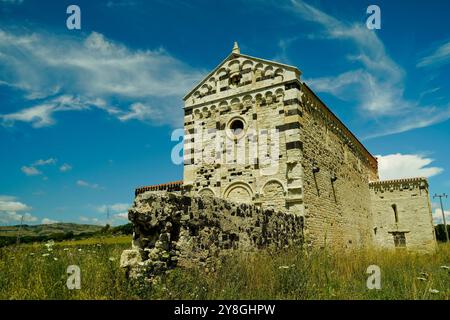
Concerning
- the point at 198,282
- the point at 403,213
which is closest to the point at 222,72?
the point at 198,282

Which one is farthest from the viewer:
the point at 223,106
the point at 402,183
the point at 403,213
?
the point at 402,183

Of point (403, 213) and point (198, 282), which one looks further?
point (403, 213)

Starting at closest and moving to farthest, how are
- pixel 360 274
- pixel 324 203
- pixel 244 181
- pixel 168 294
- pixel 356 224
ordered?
pixel 168 294 → pixel 360 274 → pixel 244 181 → pixel 324 203 → pixel 356 224

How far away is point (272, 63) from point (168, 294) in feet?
37.1

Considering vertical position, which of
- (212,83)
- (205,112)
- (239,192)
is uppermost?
(212,83)

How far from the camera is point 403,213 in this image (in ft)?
75.5

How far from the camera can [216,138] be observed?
48.6 feet

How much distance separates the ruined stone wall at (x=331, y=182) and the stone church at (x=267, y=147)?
0.05 metres

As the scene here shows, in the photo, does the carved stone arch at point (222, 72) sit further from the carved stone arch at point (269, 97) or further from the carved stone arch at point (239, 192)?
Result: the carved stone arch at point (239, 192)

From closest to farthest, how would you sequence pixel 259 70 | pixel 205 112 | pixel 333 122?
1. pixel 259 70
2. pixel 205 112
3. pixel 333 122

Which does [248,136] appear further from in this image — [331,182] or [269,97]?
[331,182]

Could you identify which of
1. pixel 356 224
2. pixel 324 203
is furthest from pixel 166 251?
pixel 356 224

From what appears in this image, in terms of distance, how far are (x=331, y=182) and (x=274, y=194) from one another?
15.2 ft
